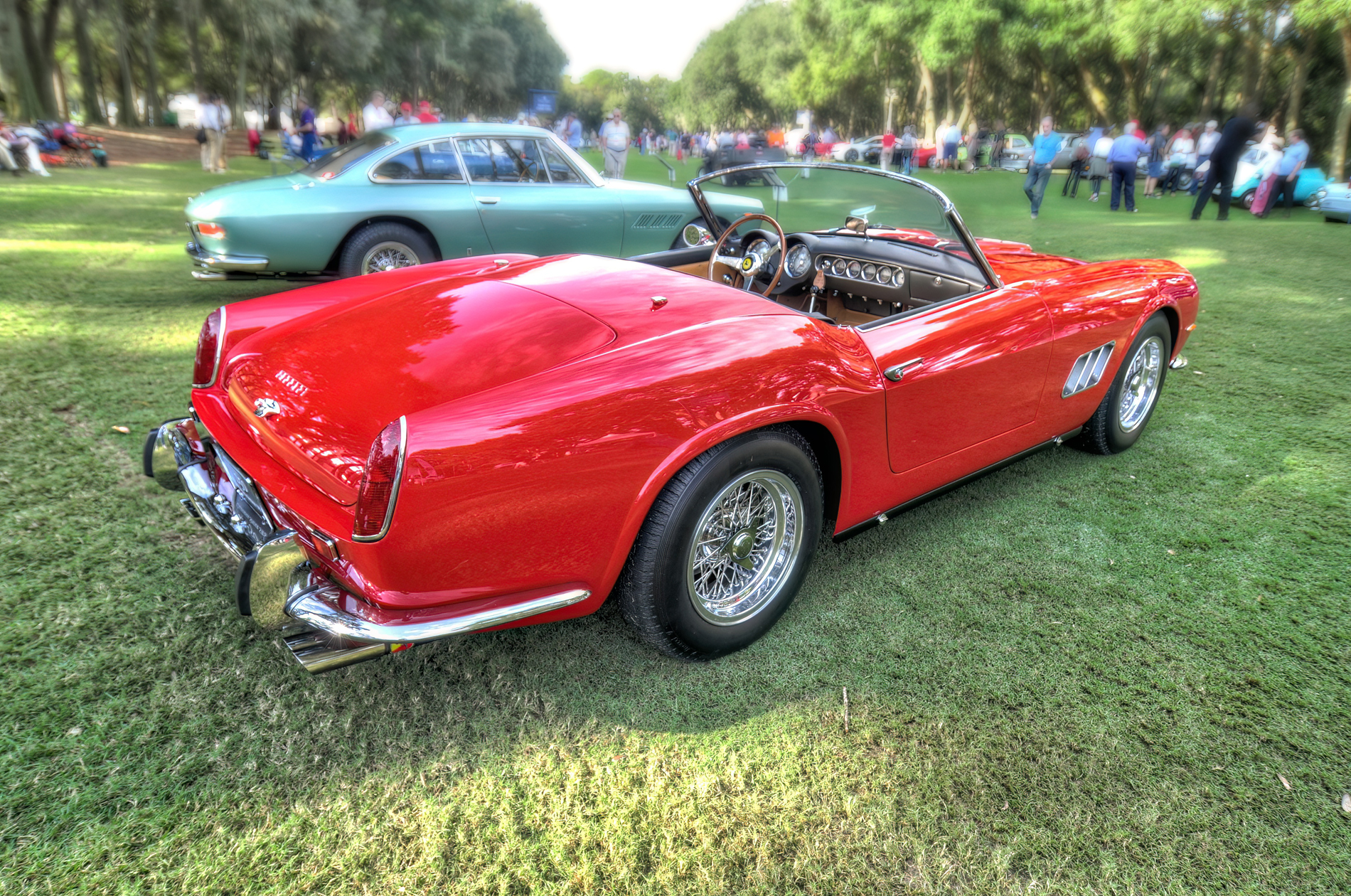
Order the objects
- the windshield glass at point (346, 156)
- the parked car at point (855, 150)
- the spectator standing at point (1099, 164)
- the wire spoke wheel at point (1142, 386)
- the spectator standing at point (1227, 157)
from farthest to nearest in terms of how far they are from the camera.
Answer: the parked car at point (855, 150) < the spectator standing at point (1099, 164) < the spectator standing at point (1227, 157) < the windshield glass at point (346, 156) < the wire spoke wheel at point (1142, 386)

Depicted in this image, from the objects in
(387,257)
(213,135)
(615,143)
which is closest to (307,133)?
(213,135)

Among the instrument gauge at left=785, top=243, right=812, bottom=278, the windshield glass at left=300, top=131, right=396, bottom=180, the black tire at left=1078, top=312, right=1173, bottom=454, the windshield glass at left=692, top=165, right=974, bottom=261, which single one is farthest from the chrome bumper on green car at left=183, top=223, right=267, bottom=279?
the black tire at left=1078, top=312, right=1173, bottom=454

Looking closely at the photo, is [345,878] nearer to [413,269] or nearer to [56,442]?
[413,269]

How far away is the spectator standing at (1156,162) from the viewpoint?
1788 centimetres

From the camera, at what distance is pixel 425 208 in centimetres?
620

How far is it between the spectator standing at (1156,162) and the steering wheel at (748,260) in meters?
18.1

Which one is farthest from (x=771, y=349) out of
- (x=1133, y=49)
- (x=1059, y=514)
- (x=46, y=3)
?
(x=46, y=3)

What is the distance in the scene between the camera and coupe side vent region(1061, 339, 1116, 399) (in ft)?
11.0

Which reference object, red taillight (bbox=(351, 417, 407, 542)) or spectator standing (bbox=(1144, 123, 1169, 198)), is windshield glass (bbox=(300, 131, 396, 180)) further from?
spectator standing (bbox=(1144, 123, 1169, 198))

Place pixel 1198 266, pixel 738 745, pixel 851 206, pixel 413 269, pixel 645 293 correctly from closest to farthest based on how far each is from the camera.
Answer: pixel 738 745
pixel 645 293
pixel 413 269
pixel 851 206
pixel 1198 266

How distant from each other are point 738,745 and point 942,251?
2.20 metres

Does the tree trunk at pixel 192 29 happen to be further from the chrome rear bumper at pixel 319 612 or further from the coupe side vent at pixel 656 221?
the chrome rear bumper at pixel 319 612

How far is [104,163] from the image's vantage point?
18594 millimetres

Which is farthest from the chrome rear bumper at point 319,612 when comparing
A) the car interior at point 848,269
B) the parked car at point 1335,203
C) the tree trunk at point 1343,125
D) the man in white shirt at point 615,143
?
the tree trunk at point 1343,125
